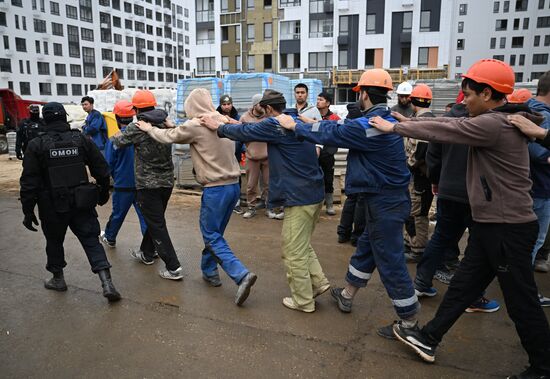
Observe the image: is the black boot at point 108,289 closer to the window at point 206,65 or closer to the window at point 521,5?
the window at point 206,65

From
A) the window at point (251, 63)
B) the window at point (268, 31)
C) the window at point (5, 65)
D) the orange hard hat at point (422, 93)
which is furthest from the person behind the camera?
A: the window at point (5, 65)

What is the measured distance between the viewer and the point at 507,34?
73.3 m

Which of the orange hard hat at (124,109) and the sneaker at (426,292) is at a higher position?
the orange hard hat at (124,109)

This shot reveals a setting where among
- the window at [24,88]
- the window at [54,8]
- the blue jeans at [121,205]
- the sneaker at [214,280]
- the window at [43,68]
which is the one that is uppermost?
the window at [54,8]

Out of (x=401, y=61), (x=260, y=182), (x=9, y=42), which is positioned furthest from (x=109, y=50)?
(x=260, y=182)

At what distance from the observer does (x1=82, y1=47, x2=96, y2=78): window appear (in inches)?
2410

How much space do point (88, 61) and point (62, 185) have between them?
6593 cm

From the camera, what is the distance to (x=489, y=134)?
8.18ft

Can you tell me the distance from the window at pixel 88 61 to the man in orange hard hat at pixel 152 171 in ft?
211

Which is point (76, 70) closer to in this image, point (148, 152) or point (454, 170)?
point (148, 152)

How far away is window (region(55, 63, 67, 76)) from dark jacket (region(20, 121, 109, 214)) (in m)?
61.0

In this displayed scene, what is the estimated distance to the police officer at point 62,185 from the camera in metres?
3.89

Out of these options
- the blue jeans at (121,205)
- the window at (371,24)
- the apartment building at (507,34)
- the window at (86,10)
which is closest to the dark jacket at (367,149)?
the blue jeans at (121,205)

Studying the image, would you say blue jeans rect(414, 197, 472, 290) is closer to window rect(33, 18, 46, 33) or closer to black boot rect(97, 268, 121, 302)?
black boot rect(97, 268, 121, 302)
